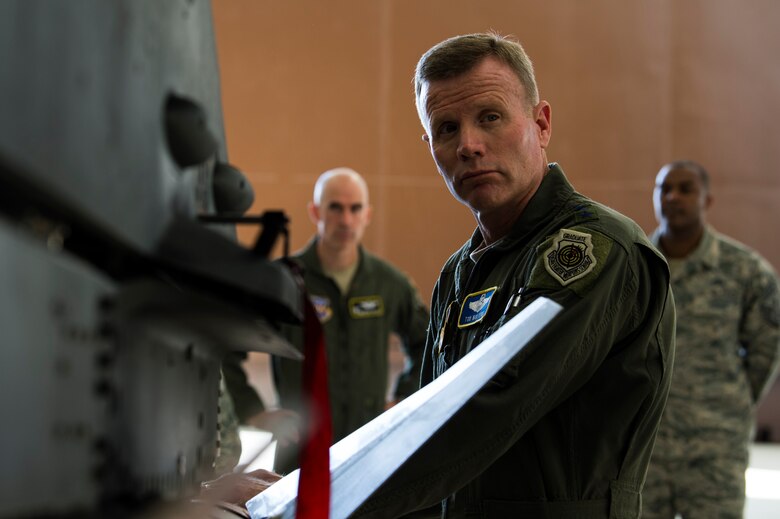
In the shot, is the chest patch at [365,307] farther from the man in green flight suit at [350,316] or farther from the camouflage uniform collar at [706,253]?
the camouflage uniform collar at [706,253]

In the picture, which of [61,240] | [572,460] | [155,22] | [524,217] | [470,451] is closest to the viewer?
[61,240]

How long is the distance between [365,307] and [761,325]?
4.72 feet

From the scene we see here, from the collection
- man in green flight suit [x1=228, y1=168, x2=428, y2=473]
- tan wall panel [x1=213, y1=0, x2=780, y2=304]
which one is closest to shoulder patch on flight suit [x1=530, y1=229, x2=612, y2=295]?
man in green flight suit [x1=228, y1=168, x2=428, y2=473]

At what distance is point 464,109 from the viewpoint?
1351mm

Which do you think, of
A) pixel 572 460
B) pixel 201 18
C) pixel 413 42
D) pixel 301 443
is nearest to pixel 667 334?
pixel 572 460

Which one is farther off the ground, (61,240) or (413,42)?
(413,42)

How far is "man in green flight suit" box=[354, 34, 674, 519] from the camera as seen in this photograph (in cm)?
107

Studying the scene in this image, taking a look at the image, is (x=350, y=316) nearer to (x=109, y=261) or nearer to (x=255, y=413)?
(x=255, y=413)

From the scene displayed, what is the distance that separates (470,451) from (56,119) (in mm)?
635

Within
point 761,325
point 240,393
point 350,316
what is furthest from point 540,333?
point 761,325

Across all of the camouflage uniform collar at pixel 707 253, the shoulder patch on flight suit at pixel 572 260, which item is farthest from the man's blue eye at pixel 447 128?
the camouflage uniform collar at pixel 707 253

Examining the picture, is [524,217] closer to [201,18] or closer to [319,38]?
[201,18]

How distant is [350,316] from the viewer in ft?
11.1

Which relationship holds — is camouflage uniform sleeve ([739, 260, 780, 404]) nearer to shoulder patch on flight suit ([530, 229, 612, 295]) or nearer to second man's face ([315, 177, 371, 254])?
second man's face ([315, 177, 371, 254])
